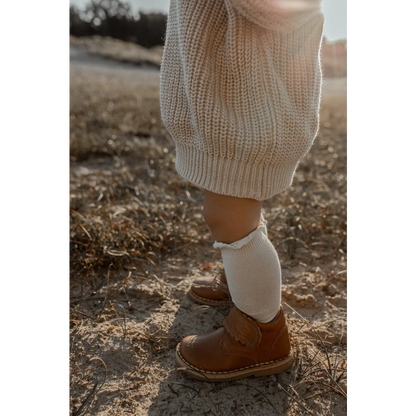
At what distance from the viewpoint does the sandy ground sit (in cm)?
105

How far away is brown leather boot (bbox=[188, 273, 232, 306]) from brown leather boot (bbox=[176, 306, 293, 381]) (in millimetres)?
271

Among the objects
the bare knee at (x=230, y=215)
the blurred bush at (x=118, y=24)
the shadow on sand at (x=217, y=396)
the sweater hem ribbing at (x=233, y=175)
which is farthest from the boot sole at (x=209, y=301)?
the blurred bush at (x=118, y=24)

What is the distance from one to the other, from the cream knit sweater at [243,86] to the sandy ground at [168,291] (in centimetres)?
53

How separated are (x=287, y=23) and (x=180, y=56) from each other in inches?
9.4

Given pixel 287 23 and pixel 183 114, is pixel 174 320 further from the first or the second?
pixel 287 23

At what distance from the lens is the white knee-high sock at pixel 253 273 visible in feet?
3.35

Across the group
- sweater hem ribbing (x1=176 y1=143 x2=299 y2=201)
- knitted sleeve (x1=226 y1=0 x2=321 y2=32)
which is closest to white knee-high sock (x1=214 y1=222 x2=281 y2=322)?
sweater hem ribbing (x1=176 y1=143 x2=299 y2=201)

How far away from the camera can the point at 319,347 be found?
1227mm

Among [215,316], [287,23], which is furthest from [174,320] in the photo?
[287,23]

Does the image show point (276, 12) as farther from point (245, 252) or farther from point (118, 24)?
point (118, 24)

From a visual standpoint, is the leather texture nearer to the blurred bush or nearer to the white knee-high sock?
the white knee-high sock

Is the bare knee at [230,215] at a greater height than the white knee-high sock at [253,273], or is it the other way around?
the bare knee at [230,215]

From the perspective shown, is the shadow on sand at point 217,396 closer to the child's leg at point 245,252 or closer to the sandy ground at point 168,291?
the sandy ground at point 168,291
